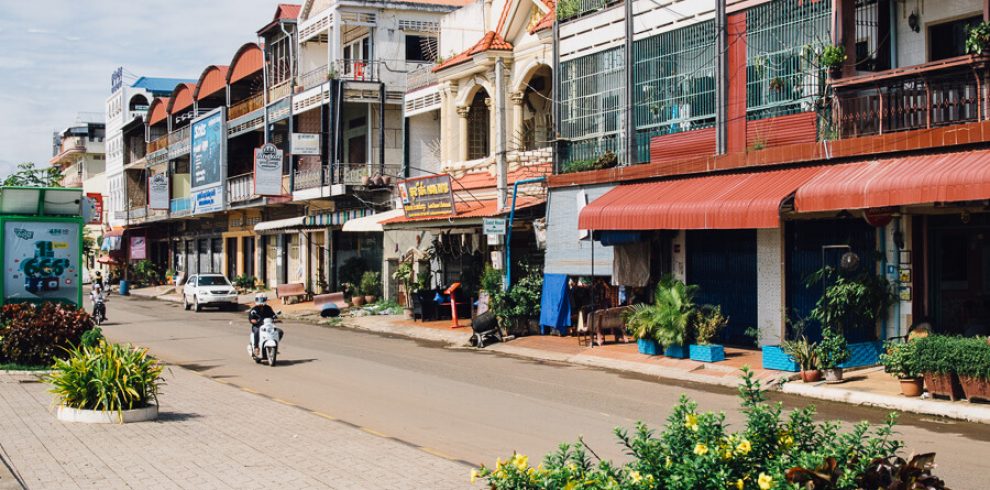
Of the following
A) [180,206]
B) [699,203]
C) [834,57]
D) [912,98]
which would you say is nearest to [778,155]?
[699,203]

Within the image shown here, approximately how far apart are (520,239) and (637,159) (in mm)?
6542

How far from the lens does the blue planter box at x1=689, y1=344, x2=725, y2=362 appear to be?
61.8 feet

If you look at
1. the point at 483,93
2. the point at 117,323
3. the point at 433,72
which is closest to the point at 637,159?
the point at 483,93

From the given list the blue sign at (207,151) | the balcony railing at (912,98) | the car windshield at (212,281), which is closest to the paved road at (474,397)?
the balcony railing at (912,98)

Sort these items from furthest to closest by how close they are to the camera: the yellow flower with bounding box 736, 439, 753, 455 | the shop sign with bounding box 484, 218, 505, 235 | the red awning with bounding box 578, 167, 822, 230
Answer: the shop sign with bounding box 484, 218, 505, 235
the red awning with bounding box 578, 167, 822, 230
the yellow flower with bounding box 736, 439, 753, 455

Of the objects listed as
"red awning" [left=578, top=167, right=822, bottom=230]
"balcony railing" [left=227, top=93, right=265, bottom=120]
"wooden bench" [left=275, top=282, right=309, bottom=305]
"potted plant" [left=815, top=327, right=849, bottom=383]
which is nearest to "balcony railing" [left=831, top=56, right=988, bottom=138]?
"red awning" [left=578, top=167, right=822, bottom=230]

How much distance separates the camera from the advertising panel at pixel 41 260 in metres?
18.0

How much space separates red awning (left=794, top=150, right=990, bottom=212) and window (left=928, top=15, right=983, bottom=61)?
2448 mm

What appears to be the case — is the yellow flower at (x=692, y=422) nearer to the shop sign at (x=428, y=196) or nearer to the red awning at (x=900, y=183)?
the red awning at (x=900, y=183)

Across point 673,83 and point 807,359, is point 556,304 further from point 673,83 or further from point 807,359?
point 807,359

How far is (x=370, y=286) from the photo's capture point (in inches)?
1519

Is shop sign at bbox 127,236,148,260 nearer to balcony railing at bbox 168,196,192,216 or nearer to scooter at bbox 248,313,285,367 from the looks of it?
balcony railing at bbox 168,196,192,216

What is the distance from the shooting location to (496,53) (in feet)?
97.5

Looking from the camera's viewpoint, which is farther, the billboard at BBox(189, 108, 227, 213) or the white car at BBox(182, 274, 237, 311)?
the billboard at BBox(189, 108, 227, 213)
